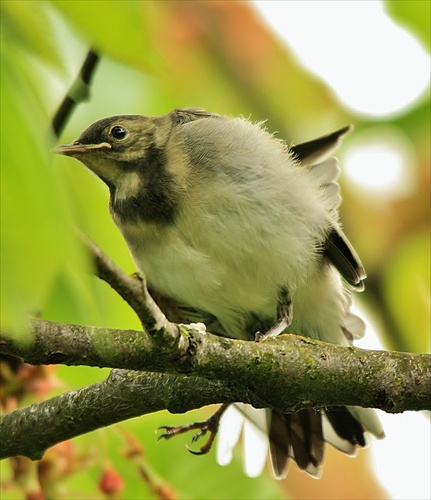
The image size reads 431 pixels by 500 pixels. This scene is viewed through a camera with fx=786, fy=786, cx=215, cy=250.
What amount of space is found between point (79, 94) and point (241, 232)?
1.32 m

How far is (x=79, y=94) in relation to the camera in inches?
116

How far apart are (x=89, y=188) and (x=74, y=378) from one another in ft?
2.69

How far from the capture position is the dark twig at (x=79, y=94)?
2962 millimetres

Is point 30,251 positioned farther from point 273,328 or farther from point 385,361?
point 273,328

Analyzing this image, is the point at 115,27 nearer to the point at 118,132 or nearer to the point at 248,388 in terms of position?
the point at 248,388

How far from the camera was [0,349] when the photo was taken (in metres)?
2.15

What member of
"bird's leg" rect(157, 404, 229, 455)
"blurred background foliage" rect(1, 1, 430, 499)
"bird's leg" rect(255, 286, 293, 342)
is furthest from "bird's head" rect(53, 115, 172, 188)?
"bird's leg" rect(157, 404, 229, 455)

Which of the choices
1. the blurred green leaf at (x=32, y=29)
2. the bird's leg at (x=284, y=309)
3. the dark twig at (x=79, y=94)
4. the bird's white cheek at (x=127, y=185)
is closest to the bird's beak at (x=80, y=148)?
the bird's white cheek at (x=127, y=185)

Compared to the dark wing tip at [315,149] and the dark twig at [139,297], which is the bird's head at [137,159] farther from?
the dark twig at [139,297]

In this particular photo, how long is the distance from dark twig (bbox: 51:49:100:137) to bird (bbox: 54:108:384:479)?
950 millimetres

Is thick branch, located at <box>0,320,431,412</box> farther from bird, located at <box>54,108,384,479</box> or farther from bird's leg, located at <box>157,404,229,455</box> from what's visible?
bird, located at <box>54,108,384,479</box>

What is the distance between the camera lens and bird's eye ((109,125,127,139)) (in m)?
4.44

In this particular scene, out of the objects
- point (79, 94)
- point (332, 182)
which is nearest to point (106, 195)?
point (79, 94)

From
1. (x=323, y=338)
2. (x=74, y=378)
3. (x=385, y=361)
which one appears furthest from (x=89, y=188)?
(x=323, y=338)
